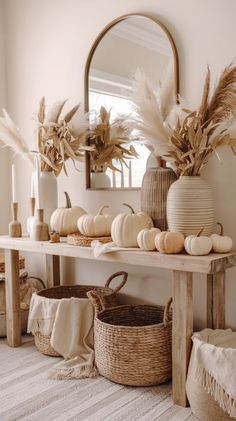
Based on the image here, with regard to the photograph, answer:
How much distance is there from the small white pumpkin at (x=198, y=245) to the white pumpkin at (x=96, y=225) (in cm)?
59

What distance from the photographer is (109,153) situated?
8.86ft

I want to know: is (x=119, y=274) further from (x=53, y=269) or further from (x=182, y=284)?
(x=182, y=284)

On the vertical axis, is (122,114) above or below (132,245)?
above

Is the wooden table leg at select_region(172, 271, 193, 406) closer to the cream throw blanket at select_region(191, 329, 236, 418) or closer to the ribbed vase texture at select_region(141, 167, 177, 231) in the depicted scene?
the cream throw blanket at select_region(191, 329, 236, 418)

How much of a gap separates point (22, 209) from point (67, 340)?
1.13 meters

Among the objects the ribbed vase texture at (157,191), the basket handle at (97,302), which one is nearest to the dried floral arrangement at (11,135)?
the ribbed vase texture at (157,191)

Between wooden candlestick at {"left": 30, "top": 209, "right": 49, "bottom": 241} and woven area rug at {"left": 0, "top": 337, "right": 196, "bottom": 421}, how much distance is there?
71cm

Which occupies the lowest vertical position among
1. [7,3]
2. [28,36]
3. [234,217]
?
[234,217]

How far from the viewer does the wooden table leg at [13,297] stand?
Answer: 2754 mm

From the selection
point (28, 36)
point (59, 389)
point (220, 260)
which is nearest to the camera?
point (220, 260)

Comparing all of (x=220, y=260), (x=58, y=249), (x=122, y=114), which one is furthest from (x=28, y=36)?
(x=220, y=260)

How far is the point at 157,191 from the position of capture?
230 centimetres

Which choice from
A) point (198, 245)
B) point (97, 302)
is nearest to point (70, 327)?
point (97, 302)

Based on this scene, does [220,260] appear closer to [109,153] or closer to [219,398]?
[219,398]
